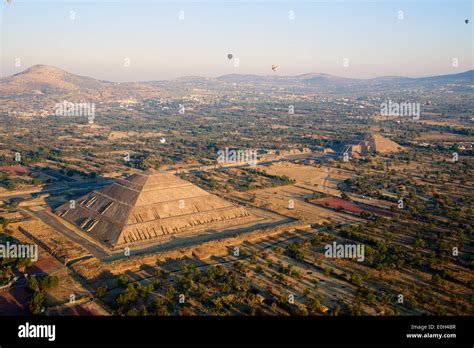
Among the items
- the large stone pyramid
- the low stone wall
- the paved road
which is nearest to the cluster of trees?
the low stone wall

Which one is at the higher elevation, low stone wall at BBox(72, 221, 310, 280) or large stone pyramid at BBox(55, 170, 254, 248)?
large stone pyramid at BBox(55, 170, 254, 248)

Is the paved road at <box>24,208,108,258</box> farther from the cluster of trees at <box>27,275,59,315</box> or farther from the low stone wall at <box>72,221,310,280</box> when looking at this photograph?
the cluster of trees at <box>27,275,59,315</box>

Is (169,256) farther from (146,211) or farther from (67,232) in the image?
(67,232)

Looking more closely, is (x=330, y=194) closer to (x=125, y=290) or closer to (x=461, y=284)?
(x=461, y=284)

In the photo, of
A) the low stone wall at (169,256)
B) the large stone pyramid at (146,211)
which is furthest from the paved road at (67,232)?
the low stone wall at (169,256)

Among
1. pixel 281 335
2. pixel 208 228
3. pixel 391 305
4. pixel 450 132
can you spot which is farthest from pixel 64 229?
pixel 450 132

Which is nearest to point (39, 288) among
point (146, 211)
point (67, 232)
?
point (67, 232)
